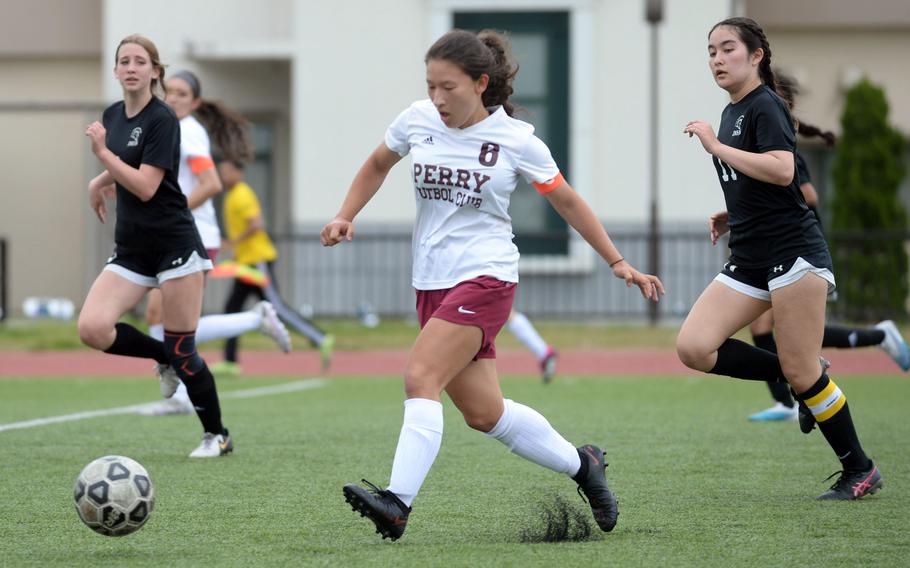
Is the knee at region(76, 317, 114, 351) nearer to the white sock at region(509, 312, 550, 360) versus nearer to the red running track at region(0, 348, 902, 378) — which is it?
the white sock at region(509, 312, 550, 360)

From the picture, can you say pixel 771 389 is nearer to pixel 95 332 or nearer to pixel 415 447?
pixel 95 332

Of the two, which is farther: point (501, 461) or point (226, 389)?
point (226, 389)

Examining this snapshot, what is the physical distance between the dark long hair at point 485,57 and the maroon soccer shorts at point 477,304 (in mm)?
717

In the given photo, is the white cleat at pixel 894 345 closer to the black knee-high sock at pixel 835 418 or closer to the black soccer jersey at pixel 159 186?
the black knee-high sock at pixel 835 418

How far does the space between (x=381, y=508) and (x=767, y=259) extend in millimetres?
2152

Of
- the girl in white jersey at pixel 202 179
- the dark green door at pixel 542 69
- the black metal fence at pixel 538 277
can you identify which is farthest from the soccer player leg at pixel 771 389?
the dark green door at pixel 542 69

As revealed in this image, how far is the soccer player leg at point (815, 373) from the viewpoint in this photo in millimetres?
5871

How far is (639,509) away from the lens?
5777 millimetres

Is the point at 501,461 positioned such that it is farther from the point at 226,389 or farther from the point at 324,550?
the point at 226,389

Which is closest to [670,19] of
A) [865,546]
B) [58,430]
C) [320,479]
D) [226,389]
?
[226,389]

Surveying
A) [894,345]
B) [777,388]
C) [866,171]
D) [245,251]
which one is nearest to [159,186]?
[777,388]

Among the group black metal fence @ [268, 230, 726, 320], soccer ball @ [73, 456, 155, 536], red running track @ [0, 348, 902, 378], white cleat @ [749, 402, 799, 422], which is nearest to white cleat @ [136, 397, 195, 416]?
white cleat @ [749, 402, 799, 422]

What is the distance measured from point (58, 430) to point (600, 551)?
15.6ft

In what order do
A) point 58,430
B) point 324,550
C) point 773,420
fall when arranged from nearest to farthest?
point 324,550, point 58,430, point 773,420
